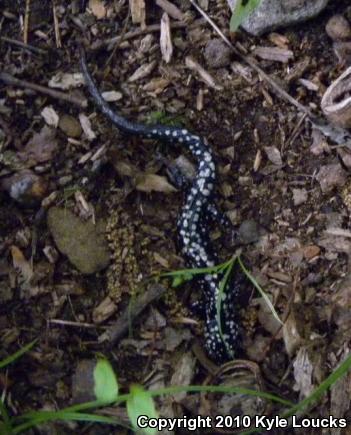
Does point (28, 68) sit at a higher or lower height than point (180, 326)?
higher

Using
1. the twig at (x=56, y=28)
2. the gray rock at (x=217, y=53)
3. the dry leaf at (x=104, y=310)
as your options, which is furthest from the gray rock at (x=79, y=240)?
the gray rock at (x=217, y=53)

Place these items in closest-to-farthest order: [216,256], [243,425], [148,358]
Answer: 1. [243,425]
2. [148,358]
3. [216,256]

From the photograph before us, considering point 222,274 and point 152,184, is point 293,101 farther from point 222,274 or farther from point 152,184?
point 222,274

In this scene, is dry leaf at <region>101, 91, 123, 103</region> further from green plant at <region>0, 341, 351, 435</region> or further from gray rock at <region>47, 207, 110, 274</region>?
green plant at <region>0, 341, 351, 435</region>

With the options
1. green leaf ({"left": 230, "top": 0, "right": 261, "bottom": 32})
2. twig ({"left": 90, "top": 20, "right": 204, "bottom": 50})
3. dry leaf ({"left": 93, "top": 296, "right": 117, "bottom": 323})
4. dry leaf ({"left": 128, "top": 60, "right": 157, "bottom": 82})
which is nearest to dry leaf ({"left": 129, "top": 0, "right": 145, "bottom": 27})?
twig ({"left": 90, "top": 20, "right": 204, "bottom": 50})

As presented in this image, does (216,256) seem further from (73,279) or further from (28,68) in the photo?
(28,68)

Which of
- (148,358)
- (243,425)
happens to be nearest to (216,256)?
(148,358)

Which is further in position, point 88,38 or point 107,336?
point 88,38

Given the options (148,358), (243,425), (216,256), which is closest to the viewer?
(243,425)
